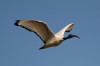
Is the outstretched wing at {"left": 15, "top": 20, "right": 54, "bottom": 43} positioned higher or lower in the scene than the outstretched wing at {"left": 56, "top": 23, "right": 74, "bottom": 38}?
lower

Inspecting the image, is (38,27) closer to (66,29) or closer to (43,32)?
(43,32)

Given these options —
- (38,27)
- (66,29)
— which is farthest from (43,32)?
(66,29)

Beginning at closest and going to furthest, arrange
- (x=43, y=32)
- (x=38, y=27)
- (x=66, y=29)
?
1. (x=38, y=27)
2. (x=43, y=32)
3. (x=66, y=29)

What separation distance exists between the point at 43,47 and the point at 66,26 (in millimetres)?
5125

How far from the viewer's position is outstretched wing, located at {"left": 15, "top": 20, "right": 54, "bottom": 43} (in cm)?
2131

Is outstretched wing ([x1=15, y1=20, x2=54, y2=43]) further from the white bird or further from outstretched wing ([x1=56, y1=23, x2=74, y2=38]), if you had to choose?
→ outstretched wing ([x1=56, y1=23, x2=74, y2=38])

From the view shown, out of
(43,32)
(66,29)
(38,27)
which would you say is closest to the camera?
(38,27)

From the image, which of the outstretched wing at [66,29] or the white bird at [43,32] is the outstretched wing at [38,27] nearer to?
the white bird at [43,32]

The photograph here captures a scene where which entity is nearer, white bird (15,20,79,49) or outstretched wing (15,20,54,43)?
outstretched wing (15,20,54,43)

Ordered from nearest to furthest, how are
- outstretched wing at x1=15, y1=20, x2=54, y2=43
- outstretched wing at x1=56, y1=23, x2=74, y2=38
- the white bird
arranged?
1. outstretched wing at x1=15, y1=20, x2=54, y2=43
2. the white bird
3. outstretched wing at x1=56, y1=23, x2=74, y2=38

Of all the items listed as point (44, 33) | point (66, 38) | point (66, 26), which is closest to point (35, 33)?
point (44, 33)

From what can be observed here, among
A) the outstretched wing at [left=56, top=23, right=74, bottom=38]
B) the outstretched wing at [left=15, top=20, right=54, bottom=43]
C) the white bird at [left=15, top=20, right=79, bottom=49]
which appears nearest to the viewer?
the outstretched wing at [left=15, top=20, right=54, bottom=43]

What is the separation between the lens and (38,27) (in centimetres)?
2208

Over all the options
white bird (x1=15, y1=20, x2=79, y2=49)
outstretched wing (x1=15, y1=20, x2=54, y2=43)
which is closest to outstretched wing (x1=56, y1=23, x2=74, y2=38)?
white bird (x1=15, y1=20, x2=79, y2=49)
